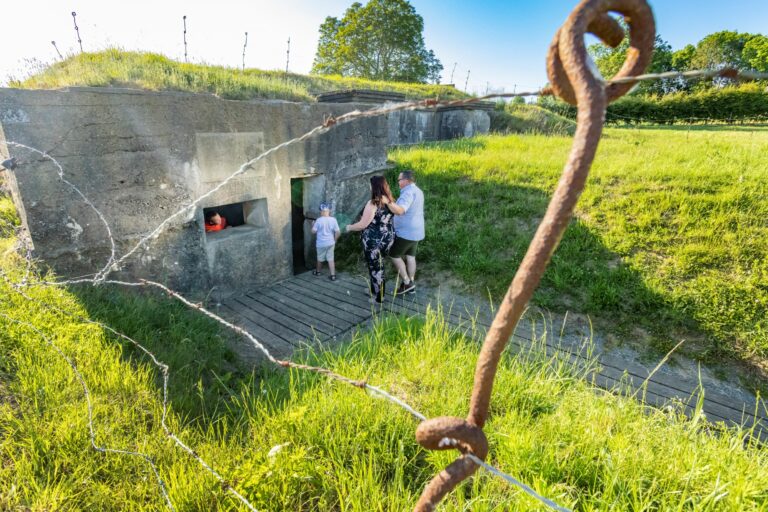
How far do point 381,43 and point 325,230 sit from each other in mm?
40147

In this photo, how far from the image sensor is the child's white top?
6.50 meters

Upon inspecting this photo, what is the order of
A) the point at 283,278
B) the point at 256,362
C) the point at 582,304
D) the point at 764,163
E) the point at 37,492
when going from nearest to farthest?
1. the point at 37,492
2. the point at 256,362
3. the point at 582,304
4. the point at 283,278
5. the point at 764,163

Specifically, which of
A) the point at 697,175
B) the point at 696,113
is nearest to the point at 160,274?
the point at 697,175

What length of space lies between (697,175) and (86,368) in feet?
29.8

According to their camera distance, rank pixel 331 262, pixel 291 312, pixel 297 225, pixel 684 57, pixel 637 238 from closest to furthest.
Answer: pixel 291 312, pixel 637 238, pixel 331 262, pixel 297 225, pixel 684 57

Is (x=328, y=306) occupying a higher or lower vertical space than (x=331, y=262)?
lower

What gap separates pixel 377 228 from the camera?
18.3 feet

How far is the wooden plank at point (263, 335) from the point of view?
4.71 m

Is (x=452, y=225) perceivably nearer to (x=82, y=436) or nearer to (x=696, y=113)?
(x=82, y=436)

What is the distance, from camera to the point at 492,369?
854mm

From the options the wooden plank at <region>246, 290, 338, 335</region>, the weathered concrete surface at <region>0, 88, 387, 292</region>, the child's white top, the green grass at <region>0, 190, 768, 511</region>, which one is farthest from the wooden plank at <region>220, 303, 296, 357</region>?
the child's white top

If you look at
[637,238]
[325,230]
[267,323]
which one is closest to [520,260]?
[637,238]

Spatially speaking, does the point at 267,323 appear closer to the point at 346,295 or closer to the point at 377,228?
the point at 346,295

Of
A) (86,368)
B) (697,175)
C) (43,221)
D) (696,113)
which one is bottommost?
(86,368)
